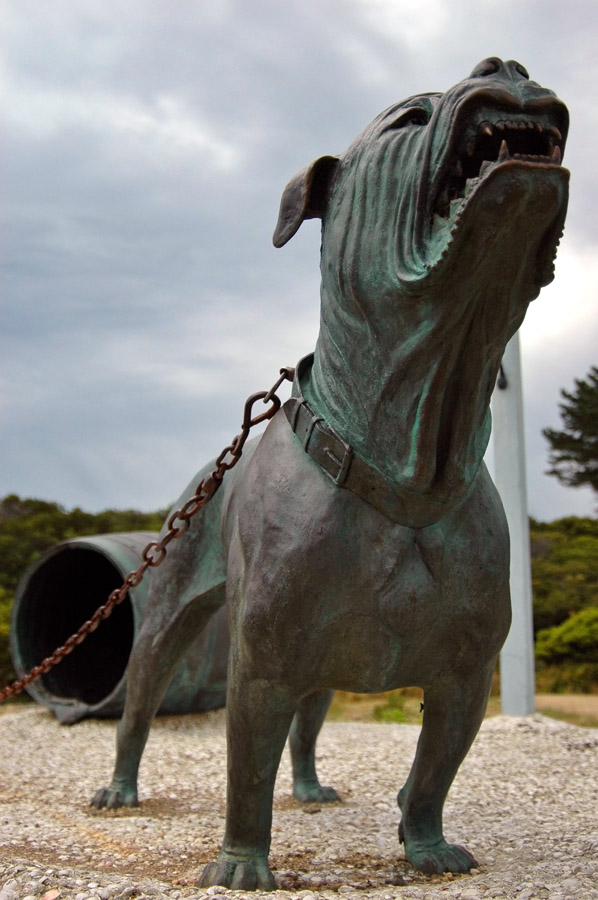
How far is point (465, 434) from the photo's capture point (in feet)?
8.50

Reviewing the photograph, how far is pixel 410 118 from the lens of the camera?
8.23ft

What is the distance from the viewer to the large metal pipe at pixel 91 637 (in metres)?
7.36

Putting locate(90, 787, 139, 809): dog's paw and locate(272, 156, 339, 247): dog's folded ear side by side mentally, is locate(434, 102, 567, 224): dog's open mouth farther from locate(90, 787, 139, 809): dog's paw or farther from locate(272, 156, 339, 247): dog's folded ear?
locate(90, 787, 139, 809): dog's paw

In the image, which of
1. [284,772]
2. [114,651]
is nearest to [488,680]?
[284,772]

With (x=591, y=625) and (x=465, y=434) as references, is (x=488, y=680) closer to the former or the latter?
(x=465, y=434)

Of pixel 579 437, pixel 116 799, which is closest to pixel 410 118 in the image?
pixel 116 799

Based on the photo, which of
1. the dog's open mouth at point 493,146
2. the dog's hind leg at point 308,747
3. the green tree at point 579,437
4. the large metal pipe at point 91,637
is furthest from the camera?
the green tree at point 579,437

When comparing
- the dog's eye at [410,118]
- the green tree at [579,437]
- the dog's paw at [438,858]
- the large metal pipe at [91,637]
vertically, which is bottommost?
the dog's paw at [438,858]

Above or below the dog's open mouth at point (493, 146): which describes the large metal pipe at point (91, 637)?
below

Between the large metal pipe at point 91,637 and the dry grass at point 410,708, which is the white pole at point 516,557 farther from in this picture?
the large metal pipe at point 91,637

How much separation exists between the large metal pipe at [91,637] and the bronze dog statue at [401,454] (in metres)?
4.00

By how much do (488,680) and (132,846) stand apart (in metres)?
1.64

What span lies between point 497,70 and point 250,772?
81.6 inches

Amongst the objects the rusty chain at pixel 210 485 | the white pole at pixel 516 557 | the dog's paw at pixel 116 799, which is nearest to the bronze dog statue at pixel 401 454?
the rusty chain at pixel 210 485
